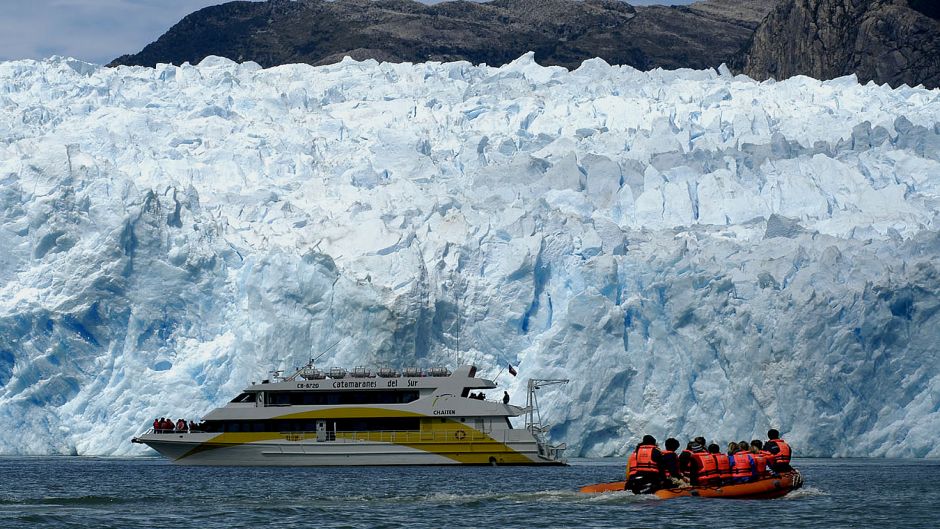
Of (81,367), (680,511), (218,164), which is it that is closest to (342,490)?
(680,511)

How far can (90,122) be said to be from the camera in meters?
61.2

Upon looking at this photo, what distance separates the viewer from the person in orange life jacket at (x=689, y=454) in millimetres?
28953

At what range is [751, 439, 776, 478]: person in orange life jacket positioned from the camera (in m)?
29.8

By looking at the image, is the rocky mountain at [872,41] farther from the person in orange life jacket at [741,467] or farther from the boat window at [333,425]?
the person in orange life jacket at [741,467]

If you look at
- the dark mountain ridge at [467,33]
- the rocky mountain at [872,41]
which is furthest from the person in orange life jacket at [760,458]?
the dark mountain ridge at [467,33]

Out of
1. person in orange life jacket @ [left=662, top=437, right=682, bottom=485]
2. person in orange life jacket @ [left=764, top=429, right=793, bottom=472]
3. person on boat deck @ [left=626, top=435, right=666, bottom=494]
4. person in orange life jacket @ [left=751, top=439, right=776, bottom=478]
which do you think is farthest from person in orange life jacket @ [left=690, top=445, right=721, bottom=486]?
person in orange life jacket @ [left=764, top=429, right=793, bottom=472]

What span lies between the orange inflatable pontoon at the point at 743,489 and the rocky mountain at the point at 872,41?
55793 mm

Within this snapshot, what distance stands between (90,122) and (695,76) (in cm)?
2835

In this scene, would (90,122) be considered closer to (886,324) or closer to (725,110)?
(725,110)

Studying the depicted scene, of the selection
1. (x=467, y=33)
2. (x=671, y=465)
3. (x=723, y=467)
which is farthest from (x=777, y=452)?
(x=467, y=33)

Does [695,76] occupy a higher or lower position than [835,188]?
higher

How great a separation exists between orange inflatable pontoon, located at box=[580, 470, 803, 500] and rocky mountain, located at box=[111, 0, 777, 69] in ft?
256

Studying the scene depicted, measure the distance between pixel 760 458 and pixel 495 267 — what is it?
933 inches

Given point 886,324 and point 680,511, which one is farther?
point 886,324
